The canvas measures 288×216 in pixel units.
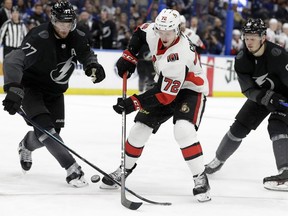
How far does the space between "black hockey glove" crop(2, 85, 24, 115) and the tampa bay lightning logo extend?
421 millimetres

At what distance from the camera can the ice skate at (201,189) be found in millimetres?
3311

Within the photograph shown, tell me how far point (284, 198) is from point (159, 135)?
2.39 metres

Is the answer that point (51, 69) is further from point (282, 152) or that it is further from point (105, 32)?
point (105, 32)

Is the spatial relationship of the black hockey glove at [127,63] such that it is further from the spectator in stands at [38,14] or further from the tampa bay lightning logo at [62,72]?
the spectator in stands at [38,14]

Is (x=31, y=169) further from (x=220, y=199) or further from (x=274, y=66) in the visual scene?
(x=274, y=66)

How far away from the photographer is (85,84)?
31.3ft

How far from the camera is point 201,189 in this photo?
131 inches

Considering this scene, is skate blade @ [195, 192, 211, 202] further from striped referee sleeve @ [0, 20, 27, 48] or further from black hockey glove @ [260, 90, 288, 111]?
striped referee sleeve @ [0, 20, 27, 48]

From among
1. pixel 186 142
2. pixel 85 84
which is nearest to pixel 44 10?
pixel 85 84

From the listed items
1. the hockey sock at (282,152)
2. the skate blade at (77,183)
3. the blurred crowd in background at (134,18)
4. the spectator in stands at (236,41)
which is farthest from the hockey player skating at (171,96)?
the spectator in stands at (236,41)

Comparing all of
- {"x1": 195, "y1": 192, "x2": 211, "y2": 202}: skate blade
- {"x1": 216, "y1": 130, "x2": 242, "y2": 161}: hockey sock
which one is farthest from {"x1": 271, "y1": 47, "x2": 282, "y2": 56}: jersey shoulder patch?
{"x1": 195, "y1": 192, "x2": 211, "y2": 202}: skate blade

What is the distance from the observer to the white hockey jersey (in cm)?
325

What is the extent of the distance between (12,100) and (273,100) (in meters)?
1.56

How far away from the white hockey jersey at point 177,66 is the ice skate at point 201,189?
507 mm
